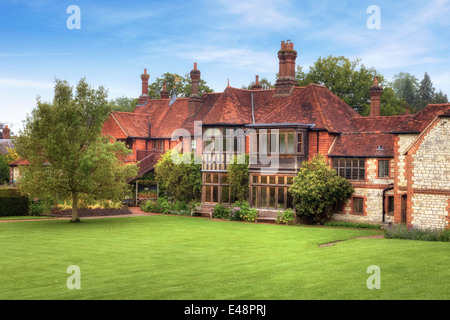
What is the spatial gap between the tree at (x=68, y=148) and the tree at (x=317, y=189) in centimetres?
1195

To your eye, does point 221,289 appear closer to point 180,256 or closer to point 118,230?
point 180,256

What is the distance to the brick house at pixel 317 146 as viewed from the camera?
2980 centimetres

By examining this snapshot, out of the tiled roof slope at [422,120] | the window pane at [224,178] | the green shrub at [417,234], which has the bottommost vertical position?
the green shrub at [417,234]

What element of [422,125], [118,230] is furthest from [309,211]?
→ [118,230]

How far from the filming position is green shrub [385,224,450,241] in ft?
89.2

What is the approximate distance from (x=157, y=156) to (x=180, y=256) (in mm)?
27301

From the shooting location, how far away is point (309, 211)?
3628 centimetres

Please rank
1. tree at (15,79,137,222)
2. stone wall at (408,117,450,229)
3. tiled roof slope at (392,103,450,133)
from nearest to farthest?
stone wall at (408,117,450,229), tiled roof slope at (392,103,450,133), tree at (15,79,137,222)

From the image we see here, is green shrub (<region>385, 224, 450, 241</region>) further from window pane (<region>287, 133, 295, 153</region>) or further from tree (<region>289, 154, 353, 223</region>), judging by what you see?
window pane (<region>287, 133, 295, 153</region>)

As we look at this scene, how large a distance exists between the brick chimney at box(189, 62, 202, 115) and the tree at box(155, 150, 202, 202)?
6.27m

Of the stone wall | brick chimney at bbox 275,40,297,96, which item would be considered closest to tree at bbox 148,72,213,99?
brick chimney at bbox 275,40,297,96

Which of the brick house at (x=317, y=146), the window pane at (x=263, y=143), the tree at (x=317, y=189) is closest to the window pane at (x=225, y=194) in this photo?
the brick house at (x=317, y=146)

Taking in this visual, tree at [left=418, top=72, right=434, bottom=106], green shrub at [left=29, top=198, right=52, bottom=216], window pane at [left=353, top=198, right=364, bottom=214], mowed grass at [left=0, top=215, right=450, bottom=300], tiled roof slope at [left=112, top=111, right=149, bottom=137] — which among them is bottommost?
mowed grass at [left=0, top=215, right=450, bottom=300]

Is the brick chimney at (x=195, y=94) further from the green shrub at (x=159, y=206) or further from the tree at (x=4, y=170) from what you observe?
the tree at (x=4, y=170)
